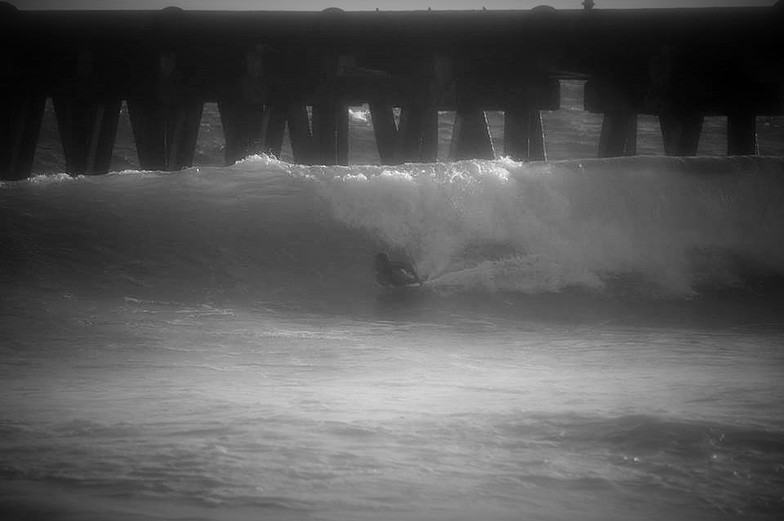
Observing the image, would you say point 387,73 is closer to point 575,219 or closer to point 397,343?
point 575,219

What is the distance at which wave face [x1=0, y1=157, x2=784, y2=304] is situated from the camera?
8.51 meters

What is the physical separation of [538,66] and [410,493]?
7012mm

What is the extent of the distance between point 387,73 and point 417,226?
5.63ft

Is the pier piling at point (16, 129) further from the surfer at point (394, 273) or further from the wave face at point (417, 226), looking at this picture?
the surfer at point (394, 273)

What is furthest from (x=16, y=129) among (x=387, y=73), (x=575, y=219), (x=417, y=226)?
(x=575, y=219)

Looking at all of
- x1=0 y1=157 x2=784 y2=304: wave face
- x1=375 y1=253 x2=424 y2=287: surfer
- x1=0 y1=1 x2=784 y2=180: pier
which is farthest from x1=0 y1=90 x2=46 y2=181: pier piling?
x1=375 y1=253 x2=424 y2=287: surfer

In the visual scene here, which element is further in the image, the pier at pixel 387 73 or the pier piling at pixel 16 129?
the pier piling at pixel 16 129

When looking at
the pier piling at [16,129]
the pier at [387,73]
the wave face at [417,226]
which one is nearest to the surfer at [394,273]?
the wave face at [417,226]

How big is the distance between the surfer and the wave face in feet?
0.34

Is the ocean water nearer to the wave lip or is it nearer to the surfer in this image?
the wave lip

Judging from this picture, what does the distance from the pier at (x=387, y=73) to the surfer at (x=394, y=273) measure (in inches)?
56.5

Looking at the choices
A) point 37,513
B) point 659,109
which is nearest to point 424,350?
point 37,513

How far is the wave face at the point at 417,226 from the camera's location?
8508 millimetres

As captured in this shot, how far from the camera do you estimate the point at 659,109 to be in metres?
9.04
